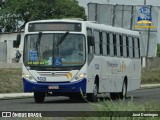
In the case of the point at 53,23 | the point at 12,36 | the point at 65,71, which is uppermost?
the point at 53,23

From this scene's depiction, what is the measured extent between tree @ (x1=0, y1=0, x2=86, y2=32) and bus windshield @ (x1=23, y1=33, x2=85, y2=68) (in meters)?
71.4

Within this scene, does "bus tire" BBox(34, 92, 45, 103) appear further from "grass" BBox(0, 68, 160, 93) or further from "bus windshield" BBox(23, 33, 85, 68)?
"grass" BBox(0, 68, 160, 93)

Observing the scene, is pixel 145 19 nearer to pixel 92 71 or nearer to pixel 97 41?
pixel 97 41

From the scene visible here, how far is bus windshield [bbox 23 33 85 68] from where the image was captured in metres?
25.8

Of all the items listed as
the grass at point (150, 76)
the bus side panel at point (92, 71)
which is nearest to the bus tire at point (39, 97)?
the bus side panel at point (92, 71)

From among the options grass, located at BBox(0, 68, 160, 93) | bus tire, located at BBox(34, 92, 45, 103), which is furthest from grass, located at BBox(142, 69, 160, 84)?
bus tire, located at BBox(34, 92, 45, 103)

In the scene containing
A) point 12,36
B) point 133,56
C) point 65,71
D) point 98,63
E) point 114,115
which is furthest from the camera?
point 12,36

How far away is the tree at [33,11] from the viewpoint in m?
99.0

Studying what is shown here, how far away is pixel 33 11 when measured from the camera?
9856cm

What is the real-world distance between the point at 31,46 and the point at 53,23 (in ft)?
3.83

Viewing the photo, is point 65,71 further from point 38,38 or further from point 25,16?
point 25,16

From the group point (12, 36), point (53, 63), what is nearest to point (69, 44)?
point (53, 63)

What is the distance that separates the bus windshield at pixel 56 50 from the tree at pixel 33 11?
7138 centimetres

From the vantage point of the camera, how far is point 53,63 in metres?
25.8
